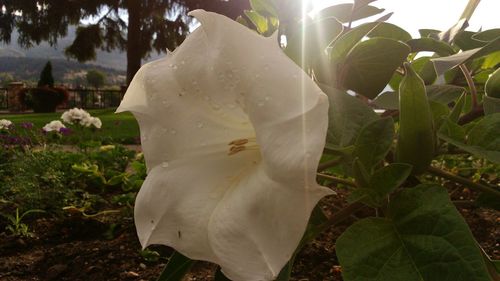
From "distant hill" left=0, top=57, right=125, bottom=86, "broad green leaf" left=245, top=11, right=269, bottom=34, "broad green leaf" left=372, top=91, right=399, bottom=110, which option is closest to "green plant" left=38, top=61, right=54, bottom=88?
"broad green leaf" left=245, top=11, right=269, bottom=34

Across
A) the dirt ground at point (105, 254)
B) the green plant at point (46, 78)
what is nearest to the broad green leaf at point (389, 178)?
the dirt ground at point (105, 254)

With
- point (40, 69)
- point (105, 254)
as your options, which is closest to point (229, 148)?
point (105, 254)

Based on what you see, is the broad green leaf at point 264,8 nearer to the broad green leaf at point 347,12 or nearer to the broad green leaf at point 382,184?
the broad green leaf at point 347,12

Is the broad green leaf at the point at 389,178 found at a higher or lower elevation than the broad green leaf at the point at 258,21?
lower

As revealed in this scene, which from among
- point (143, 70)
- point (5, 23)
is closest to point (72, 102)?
point (5, 23)

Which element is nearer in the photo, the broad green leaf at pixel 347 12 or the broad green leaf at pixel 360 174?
the broad green leaf at pixel 360 174

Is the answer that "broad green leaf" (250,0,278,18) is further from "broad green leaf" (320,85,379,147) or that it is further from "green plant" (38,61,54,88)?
"green plant" (38,61,54,88)
